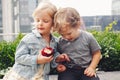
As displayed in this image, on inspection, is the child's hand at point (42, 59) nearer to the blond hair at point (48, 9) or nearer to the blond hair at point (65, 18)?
the blond hair at point (65, 18)

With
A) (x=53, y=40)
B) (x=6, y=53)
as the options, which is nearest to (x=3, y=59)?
(x=6, y=53)

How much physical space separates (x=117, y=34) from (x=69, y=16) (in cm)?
426

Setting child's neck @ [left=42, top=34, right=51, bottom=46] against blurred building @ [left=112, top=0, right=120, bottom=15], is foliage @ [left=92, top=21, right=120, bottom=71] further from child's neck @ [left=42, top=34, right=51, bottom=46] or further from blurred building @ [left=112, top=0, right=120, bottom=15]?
child's neck @ [left=42, top=34, right=51, bottom=46]

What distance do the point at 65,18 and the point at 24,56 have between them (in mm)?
485

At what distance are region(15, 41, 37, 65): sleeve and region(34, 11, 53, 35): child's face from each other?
20cm

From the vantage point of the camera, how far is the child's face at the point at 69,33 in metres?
2.91

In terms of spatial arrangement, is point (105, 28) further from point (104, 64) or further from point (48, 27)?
point (48, 27)

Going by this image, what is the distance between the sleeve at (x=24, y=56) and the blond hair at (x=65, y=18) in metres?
0.31

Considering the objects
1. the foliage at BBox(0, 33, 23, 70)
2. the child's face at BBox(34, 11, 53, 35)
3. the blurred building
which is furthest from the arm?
the blurred building

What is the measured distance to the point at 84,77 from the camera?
3109 millimetres

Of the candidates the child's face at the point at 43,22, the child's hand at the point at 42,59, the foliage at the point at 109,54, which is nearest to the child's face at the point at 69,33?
the child's face at the point at 43,22

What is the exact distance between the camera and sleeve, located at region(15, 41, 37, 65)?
2840 millimetres

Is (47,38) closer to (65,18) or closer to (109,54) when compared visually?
(65,18)

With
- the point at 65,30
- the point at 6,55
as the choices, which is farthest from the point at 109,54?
the point at 65,30
